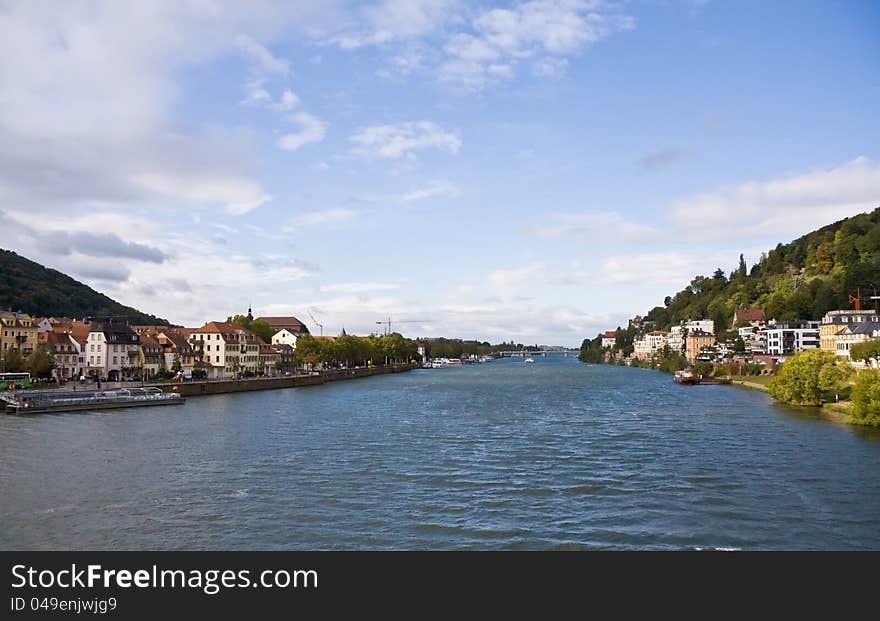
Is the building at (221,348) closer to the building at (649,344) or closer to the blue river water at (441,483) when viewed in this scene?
the blue river water at (441,483)

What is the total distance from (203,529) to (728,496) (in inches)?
640

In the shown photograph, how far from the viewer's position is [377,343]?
158m

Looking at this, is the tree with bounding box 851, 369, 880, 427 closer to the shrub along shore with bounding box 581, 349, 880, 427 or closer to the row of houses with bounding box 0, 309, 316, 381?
the shrub along shore with bounding box 581, 349, 880, 427

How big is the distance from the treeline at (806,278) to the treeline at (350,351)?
75497 mm

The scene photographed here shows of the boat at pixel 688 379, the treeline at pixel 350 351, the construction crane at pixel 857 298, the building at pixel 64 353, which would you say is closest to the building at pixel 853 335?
the boat at pixel 688 379

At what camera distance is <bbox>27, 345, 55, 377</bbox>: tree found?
67250 mm

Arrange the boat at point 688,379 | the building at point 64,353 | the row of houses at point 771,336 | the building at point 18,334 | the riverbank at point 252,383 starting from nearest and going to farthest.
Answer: the riverbank at point 252,383 → the building at point 18,334 → the building at point 64,353 → the row of houses at point 771,336 → the boat at point 688,379

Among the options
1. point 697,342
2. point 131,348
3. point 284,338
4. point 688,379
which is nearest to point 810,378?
point 688,379

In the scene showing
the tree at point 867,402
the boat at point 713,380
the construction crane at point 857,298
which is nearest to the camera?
the tree at point 867,402

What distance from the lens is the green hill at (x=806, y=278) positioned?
114m

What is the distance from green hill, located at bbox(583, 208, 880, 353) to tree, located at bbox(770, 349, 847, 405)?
70.5 m

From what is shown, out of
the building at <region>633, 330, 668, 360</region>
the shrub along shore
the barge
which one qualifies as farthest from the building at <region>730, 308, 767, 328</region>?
the barge

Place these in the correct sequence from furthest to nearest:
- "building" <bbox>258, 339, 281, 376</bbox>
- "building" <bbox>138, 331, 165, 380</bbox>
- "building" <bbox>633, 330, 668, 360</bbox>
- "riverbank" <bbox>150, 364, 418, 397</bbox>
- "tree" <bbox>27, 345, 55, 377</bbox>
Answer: "building" <bbox>633, 330, 668, 360</bbox> → "building" <bbox>258, 339, 281, 376</bbox> → "building" <bbox>138, 331, 165, 380</bbox> → "riverbank" <bbox>150, 364, 418, 397</bbox> → "tree" <bbox>27, 345, 55, 377</bbox>
